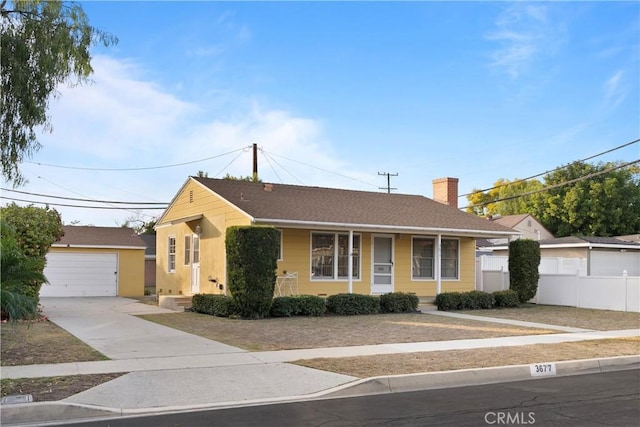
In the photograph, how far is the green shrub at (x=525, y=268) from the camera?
75.8ft

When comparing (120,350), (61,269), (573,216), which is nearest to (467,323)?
(120,350)

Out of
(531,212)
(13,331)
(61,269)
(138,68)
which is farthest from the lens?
(531,212)

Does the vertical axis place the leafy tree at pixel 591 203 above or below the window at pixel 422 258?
above

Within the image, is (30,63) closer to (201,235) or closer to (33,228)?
(33,228)

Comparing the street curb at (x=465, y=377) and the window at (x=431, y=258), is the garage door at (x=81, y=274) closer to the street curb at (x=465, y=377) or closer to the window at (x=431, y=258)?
the window at (x=431, y=258)

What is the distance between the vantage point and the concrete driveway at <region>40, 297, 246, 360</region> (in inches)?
443

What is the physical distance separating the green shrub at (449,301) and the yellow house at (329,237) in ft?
3.96

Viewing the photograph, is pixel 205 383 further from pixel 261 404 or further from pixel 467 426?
pixel 467 426

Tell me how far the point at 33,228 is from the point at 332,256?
31.8ft

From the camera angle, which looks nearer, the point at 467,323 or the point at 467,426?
the point at 467,426

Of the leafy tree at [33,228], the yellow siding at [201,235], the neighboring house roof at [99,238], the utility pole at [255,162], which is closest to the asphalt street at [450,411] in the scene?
the leafy tree at [33,228]

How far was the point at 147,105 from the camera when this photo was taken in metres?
18.6

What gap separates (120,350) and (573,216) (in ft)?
161

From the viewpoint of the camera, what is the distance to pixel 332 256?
21.7 m
